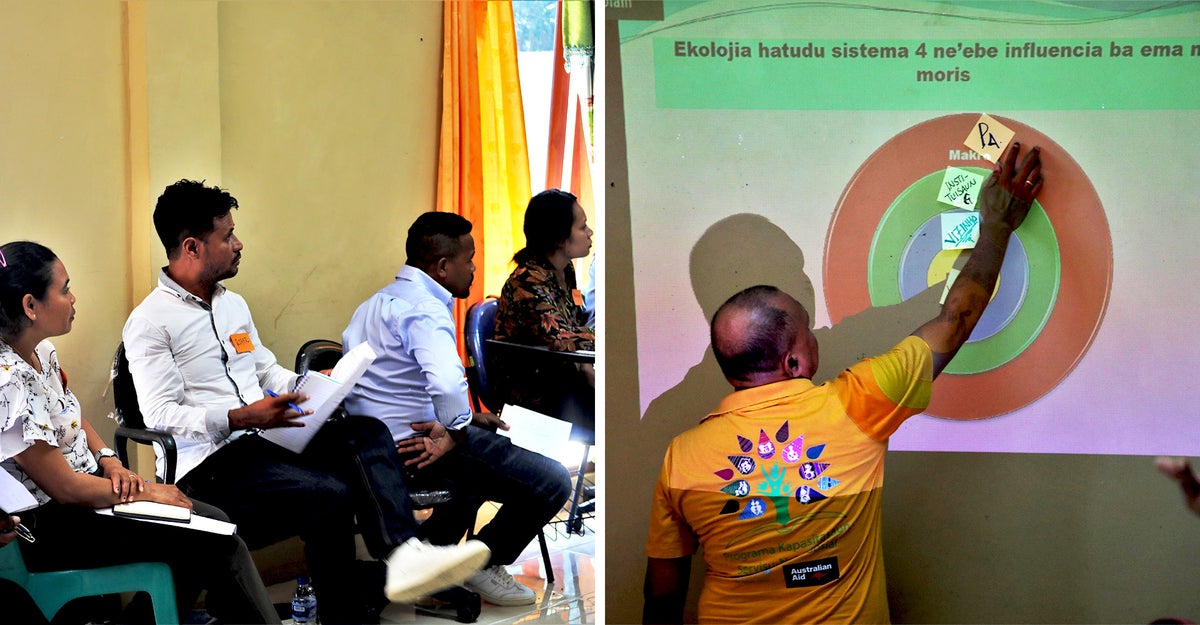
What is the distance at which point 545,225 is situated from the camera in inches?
109

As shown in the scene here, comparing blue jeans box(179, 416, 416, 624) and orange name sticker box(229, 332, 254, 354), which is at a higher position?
orange name sticker box(229, 332, 254, 354)

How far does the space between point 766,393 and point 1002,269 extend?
60 cm

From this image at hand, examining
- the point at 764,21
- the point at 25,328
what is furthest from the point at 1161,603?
the point at 25,328

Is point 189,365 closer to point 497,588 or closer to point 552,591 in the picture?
point 497,588

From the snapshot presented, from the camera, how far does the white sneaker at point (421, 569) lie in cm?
231

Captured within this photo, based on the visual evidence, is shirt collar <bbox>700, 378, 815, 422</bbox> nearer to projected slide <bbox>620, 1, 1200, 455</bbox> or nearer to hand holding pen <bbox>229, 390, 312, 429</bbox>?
projected slide <bbox>620, 1, 1200, 455</bbox>

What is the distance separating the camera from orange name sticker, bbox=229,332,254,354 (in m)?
2.26

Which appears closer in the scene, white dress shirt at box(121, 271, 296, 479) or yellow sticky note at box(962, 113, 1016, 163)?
yellow sticky note at box(962, 113, 1016, 163)

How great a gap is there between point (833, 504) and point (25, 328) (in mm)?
1643

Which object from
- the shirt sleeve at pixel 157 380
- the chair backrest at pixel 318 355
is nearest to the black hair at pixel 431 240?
the chair backrest at pixel 318 355

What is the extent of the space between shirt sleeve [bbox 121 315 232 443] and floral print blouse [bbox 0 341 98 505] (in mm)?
160

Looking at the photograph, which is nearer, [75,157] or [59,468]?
[59,468]

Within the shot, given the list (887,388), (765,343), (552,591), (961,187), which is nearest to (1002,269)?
(961,187)

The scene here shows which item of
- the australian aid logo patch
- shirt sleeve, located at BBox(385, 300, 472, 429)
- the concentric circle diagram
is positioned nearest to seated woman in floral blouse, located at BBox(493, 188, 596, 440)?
shirt sleeve, located at BBox(385, 300, 472, 429)
